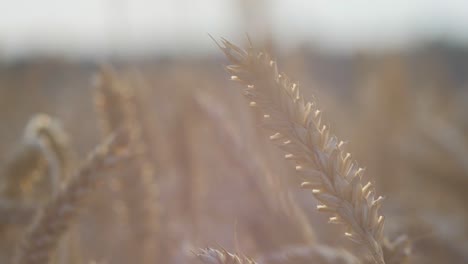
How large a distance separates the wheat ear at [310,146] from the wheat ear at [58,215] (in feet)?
0.85

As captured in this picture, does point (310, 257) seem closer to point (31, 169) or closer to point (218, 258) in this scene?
point (218, 258)

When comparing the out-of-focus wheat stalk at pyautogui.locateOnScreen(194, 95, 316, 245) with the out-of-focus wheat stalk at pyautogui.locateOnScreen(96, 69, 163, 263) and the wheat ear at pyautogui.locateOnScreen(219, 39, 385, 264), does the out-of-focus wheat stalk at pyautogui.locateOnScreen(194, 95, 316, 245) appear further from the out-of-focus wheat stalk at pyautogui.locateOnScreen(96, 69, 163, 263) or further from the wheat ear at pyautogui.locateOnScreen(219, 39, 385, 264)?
the wheat ear at pyautogui.locateOnScreen(219, 39, 385, 264)

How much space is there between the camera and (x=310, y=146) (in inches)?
17.3

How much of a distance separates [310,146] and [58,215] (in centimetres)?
31

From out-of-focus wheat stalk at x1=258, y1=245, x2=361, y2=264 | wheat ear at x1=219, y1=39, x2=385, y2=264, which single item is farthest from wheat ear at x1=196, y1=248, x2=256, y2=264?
out-of-focus wheat stalk at x1=258, y1=245, x2=361, y2=264

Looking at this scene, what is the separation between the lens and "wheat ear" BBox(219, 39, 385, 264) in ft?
1.41

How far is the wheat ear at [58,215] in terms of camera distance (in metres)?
0.64

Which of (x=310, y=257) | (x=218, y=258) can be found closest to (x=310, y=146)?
(x=218, y=258)

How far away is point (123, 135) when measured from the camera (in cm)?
70

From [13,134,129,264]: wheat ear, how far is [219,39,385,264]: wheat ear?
0.85 feet

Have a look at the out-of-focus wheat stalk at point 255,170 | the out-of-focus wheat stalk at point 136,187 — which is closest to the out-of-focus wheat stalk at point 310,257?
the out-of-focus wheat stalk at point 255,170

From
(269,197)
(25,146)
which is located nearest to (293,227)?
(269,197)

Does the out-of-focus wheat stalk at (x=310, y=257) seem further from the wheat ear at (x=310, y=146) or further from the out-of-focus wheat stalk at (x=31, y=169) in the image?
the out-of-focus wheat stalk at (x=31, y=169)

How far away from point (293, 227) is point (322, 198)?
0.40 meters
